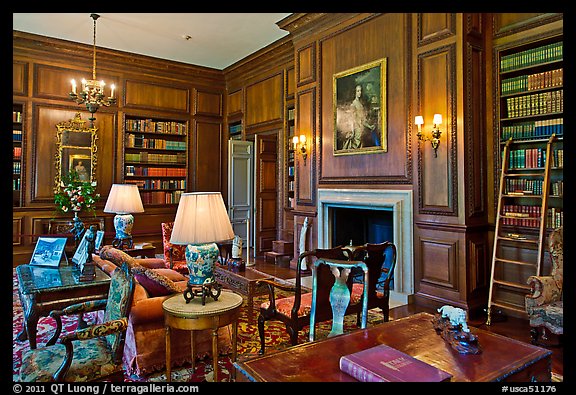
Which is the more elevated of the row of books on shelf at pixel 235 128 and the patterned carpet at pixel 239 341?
the row of books on shelf at pixel 235 128

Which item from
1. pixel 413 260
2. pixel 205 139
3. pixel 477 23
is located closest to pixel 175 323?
pixel 413 260

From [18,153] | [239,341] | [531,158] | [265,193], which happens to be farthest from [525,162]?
[18,153]

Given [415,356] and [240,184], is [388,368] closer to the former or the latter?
[415,356]

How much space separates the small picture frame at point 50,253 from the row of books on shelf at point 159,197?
4.17 metres

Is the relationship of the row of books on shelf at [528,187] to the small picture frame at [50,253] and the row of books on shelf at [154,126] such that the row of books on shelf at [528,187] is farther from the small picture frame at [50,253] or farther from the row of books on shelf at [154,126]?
the row of books on shelf at [154,126]

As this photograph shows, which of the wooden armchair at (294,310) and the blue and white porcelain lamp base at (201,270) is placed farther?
the wooden armchair at (294,310)

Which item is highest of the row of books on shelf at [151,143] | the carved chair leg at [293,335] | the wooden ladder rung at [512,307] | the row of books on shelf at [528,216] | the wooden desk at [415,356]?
the row of books on shelf at [151,143]

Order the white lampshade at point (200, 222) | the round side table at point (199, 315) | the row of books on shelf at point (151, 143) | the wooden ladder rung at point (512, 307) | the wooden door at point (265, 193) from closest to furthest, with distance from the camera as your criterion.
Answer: the round side table at point (199, 315) → the white lampshade at point (200, 222) → the wooden ladder rung at point (512, 307) → the wooden door at point (265, 193) → the row of books on shelf at point (151, 143)

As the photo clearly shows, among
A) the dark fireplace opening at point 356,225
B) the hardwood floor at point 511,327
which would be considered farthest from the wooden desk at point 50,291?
the dark fireplace opening at point 356,225

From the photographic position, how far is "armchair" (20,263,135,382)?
1927mm

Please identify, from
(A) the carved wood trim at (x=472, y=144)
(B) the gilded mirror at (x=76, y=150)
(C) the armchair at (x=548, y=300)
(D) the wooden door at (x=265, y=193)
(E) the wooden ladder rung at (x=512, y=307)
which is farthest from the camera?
(D) the wooden door at (x=265, y=193)

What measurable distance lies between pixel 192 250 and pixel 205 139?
20.4ft

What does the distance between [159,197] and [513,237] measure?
253 inches

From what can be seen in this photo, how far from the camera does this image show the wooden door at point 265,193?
7105mm
